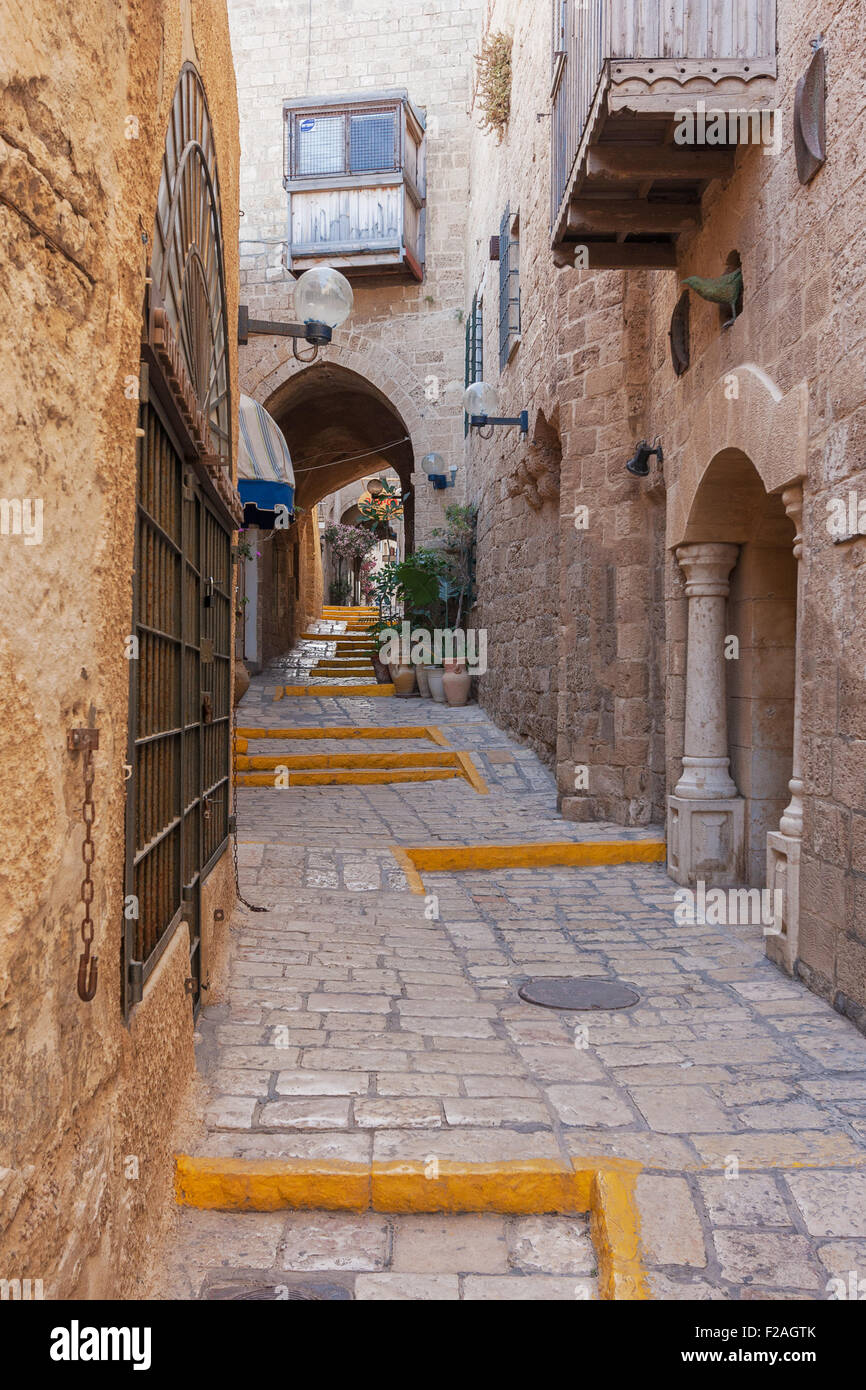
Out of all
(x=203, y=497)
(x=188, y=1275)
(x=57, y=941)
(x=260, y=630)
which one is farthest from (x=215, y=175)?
(x=260, y=630)

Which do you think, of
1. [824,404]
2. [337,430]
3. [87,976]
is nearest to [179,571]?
[87,976]

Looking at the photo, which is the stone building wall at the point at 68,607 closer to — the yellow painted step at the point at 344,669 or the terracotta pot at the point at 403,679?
the terracotta pot at the point at 403,679

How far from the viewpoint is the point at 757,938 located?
5.43 meters

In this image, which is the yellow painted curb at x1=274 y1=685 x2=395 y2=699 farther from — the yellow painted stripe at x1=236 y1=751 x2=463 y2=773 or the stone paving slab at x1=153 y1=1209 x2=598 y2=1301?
the stone paving slab at x1=153 y1=1209 x2=598 y2=1301

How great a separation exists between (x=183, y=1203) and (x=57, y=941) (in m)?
1.31

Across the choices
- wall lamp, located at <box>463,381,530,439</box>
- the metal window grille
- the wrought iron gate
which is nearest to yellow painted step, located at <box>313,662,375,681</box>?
wall lamp, located at <box>463,381,530,439</box>

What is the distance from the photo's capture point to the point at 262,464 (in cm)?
832

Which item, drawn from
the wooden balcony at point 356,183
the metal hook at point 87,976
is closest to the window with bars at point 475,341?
the wooden balcony at point 356,183

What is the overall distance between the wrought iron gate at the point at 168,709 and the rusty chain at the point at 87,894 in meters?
0.37

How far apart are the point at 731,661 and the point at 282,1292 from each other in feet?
16.3

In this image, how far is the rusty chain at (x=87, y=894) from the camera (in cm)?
187

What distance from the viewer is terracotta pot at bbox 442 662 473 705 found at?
13.4 meters

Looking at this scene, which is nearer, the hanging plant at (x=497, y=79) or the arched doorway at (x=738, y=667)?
the arched doorway at (x=738, y=667)
